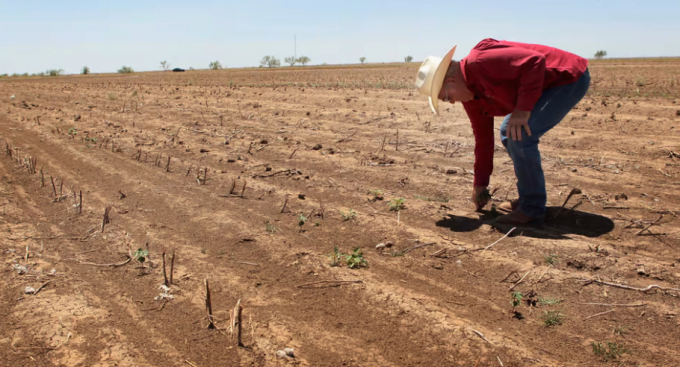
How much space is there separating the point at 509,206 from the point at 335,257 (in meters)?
1.78

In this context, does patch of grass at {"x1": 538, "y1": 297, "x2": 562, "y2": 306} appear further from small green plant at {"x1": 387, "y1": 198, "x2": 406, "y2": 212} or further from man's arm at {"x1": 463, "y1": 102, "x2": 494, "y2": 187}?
small green plant at {"x1": 387, "y1": 198, "x2": 406, "y2": 212}

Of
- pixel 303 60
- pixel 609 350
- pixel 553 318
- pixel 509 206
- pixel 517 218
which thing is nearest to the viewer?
pixel 609 350

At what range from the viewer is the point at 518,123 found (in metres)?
3.41

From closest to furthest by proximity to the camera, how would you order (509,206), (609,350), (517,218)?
(609,350)
(517,218)
(509,206)

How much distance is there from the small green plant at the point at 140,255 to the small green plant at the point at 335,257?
128cm

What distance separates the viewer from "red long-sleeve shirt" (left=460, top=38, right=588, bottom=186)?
10.7ft

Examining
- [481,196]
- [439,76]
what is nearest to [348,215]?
[481,196]

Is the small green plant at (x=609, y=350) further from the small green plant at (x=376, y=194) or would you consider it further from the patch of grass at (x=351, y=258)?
the small green plant at (x=376, y=194)

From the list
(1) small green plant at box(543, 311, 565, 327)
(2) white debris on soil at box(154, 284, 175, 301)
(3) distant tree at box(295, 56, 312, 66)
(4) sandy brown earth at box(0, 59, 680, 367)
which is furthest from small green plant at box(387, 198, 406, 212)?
(3) distant tree at box(295, 56, 312, 66)

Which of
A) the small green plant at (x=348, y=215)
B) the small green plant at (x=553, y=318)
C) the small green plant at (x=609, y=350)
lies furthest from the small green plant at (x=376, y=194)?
the small green plant at (x=609, y=350)

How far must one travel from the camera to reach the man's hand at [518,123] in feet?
11.1

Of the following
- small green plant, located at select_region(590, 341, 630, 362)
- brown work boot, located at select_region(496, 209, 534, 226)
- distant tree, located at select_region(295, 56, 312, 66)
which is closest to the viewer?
small green plant, located at select_region(590, 341, 630, 362)

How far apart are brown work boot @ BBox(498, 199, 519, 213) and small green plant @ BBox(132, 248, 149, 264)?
2904mm

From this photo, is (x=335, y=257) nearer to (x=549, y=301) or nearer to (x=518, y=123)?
(x=549, y=301)
